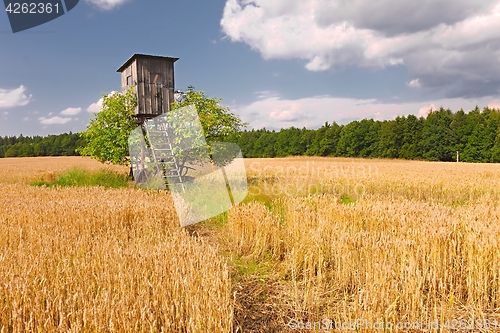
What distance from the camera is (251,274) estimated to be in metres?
5.20

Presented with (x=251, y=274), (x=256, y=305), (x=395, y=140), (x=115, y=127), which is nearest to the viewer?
(x=256, y=305)

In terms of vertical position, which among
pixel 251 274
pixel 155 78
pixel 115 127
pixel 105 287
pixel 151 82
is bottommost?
pixel 251 274

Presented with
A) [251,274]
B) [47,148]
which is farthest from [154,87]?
[47,148]

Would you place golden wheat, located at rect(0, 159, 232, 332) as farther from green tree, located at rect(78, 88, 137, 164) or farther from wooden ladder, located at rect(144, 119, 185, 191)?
green tree, located at rect(78, 88, 137, 164)

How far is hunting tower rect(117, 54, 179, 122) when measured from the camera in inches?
571

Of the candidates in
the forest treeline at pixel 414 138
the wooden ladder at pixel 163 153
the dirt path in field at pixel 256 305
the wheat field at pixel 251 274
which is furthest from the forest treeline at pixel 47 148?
the dirt path in field at pixel 256 305

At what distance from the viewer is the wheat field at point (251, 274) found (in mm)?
2922

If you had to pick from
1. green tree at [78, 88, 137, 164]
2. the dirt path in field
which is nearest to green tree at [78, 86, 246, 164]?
green tree at [78, 88, 137, 164]

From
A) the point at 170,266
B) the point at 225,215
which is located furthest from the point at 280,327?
the point at 225,215

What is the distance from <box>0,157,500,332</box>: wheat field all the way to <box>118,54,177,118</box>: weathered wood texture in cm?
804

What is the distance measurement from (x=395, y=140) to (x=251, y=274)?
63.2 meters

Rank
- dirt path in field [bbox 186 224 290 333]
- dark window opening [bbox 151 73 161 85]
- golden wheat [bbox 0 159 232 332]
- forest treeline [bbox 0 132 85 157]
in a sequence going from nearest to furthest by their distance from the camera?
golden wheat [bbox 0 159 232 332] < dirt path in field [bbox 186 224 290 333] < dark window opening [bbox 151 73 161 85] < forest treeline [bbox 0 132 85 157]

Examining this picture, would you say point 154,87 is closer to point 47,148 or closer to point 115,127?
point 115,127

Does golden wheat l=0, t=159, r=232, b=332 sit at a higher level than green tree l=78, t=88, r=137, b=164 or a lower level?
lower
